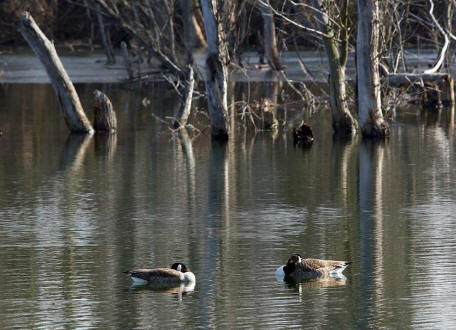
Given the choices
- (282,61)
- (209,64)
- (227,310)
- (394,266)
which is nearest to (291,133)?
(209,64)

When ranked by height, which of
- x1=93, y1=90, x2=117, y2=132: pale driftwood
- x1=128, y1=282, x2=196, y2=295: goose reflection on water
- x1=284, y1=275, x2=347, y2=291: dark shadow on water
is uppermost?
x1=93, y1=90, x2=117, y2=132: pale driftwood

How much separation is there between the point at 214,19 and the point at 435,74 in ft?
25.4

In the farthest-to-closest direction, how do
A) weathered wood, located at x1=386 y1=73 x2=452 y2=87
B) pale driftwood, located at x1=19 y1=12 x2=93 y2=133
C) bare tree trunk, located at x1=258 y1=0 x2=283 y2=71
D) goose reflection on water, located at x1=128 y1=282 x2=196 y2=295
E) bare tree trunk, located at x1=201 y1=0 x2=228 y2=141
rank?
bare tree trunk, located at x1=258 y1=0 x2=283 y2=71 < weathered wood, located at x1=386 y1=73 x2=452 y2=87 < pale driftwood, located at x1=19 y1=12 x2=93 y2=133 < bare tree trunk, located at x1=201 y1=0 x2=228 y2=141 < goose reflection on water, located at x1=128 y1=282 x2=196 y2=295

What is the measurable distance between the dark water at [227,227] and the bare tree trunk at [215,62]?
816 millimetres

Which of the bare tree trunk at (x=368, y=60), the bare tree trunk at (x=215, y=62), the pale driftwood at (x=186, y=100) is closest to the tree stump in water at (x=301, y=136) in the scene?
the bare tree trunk at (x=368, y=60)

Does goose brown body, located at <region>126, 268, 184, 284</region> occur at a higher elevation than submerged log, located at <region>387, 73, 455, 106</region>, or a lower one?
lower

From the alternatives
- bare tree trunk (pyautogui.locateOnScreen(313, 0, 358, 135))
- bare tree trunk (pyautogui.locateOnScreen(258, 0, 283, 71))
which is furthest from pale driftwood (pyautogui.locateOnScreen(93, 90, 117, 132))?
bare tree trunk (pyautogui.locateOnScreen(258, 0, 283, 71))

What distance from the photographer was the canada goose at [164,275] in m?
11.4

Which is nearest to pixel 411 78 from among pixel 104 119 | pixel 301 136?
pixel 301 136

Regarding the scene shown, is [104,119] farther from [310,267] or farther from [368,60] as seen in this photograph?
[310,267]

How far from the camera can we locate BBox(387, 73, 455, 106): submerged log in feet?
85.0

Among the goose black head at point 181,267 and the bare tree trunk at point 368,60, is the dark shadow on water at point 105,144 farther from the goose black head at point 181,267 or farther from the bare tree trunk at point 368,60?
the goose black head at point 181,267

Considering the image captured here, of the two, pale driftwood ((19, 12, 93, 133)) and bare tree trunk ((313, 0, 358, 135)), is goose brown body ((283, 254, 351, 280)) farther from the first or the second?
pale driftwood ((19, 12, 93, 133))

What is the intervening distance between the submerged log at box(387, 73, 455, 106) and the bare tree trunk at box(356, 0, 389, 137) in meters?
2.95
